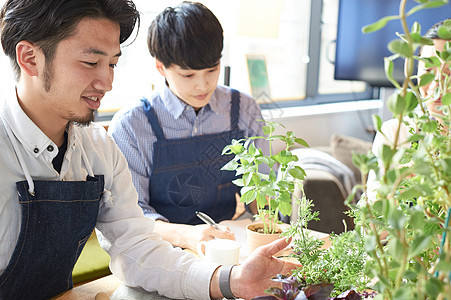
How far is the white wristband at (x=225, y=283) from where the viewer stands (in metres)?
1.18

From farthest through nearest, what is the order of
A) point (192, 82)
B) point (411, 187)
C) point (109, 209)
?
point (192, 82)
point (109, 209)
point (411, 187)

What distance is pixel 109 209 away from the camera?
4.60 ft

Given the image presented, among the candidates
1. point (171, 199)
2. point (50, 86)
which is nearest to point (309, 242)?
point (50, 86)

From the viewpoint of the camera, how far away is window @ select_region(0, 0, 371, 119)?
3072 millimetres

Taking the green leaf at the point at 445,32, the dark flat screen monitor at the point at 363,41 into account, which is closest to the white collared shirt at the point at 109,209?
the green leaf at the point at 445,32

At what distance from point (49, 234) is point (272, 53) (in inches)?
116

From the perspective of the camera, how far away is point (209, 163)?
216 cm

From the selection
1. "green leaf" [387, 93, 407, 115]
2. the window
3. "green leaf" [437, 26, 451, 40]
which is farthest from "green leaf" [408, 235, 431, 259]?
the window

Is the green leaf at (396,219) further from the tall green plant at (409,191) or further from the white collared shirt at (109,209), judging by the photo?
the white collared shirt at (109,209)

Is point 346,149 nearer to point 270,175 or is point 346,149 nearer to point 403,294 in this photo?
point 270,175

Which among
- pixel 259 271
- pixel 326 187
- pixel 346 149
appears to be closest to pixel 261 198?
pixel 259 271

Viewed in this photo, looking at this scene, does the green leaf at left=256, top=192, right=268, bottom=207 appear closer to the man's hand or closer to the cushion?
the man's hand

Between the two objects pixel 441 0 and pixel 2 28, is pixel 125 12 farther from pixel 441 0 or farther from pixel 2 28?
pixel 441 0

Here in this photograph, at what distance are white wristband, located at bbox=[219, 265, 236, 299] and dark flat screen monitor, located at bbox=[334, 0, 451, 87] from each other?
263 centimetres
